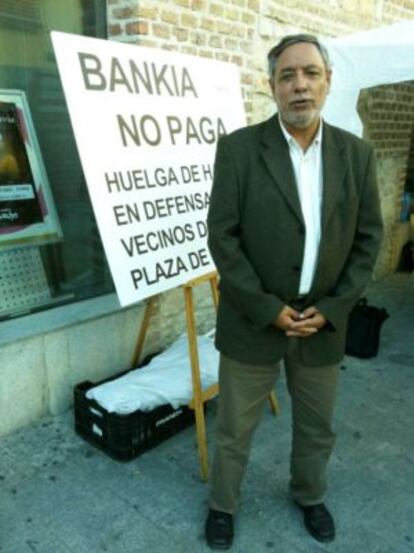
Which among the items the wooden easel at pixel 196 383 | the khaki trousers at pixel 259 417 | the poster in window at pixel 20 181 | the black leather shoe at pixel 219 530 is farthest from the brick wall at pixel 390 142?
the black leather shoe at pixel 219 530

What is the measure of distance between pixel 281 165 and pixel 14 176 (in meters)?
1.86

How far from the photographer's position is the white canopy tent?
3834 mm

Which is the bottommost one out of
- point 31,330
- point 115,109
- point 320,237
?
point 31,330

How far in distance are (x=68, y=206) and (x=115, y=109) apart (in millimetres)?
1129

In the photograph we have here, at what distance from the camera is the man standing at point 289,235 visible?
2059 mm

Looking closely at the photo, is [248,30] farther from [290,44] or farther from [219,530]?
[219,530]

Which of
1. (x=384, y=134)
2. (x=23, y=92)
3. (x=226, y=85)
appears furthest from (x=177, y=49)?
(x=384, y=134)

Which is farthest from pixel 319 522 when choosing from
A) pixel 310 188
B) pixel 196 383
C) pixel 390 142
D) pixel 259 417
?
pixel 390 142

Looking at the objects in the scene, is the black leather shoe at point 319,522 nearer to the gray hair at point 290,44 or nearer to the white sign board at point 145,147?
the white sign board at point 145,147

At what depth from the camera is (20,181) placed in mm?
3289

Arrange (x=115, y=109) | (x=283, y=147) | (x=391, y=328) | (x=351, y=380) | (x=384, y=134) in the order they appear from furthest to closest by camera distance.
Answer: (x=384, y=134) → (x=391, y=328) → (x=351, y=380) → (x=115, y=109) → (x=283, y=147)

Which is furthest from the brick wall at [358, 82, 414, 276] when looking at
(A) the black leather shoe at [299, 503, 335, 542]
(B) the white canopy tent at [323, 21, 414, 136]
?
(A) the black leather shoe at [299, 503, 335, 542]

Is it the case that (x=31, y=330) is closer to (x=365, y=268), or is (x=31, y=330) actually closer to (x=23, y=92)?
(x=23, y=92)

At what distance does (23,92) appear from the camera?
3236mm
